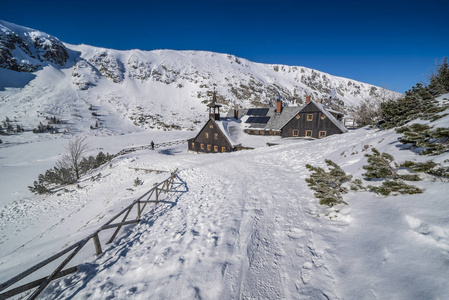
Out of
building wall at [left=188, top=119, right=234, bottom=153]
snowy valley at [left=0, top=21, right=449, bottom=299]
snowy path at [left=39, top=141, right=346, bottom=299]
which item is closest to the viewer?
snowy valley at [left=0, top=21, right=449, bottom=299]

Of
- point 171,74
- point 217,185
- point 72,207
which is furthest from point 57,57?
→ point 217,185

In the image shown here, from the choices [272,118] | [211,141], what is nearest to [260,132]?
[272,118]

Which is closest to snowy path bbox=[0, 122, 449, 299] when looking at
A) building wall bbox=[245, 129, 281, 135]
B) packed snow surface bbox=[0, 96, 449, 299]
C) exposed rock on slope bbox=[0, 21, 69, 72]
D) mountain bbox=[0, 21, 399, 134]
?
packed snow surface bbox=[0, 96, 449, 299]

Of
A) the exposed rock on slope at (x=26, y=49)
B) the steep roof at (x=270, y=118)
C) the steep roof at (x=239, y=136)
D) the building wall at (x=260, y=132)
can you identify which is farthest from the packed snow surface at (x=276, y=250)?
the exposed rock on slope at (x=26, y=49)

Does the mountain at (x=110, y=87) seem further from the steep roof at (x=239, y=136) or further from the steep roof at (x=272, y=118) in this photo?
the steep roof at (x=239, y=136)

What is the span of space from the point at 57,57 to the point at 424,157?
117 metres

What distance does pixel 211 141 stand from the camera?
29359 millimetres

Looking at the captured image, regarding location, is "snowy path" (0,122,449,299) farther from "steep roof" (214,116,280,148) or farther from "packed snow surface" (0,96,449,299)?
"steep roof" (214,116,280,148)

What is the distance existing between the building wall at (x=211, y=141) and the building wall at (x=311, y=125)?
429 inches

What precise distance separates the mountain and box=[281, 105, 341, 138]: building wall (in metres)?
10.7

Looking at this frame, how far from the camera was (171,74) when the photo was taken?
92750 millimetres

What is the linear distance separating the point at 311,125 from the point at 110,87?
8371 centimetres

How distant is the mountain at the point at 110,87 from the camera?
160 ft

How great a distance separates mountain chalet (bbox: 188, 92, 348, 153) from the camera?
985 inches
